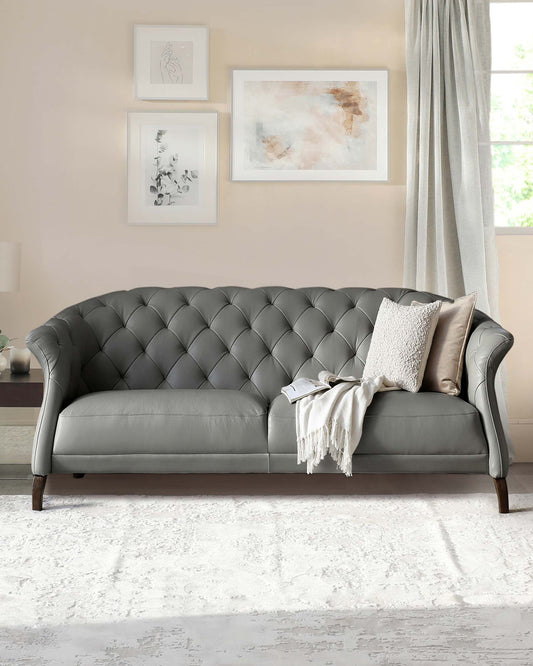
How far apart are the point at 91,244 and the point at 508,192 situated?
8.34ft

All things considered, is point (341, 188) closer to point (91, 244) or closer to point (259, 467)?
point (91, 244)

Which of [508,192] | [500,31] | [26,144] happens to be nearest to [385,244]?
[508,192]

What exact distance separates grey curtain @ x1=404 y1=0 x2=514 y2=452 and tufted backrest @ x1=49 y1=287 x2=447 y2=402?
493mm

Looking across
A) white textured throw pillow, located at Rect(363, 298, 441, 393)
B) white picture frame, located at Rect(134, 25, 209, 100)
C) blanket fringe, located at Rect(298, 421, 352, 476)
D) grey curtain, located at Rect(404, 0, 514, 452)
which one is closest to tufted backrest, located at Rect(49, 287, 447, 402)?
white textured throw pillow, located at Rect(363, 298, 441, 393)

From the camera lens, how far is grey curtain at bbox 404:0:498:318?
169 inches

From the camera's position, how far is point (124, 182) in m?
4.48

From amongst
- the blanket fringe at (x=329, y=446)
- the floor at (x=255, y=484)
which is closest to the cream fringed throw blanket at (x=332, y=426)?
the blanket fringe at (x=329, y=446)

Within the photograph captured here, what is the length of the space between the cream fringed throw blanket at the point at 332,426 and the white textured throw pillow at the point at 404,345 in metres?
0.26

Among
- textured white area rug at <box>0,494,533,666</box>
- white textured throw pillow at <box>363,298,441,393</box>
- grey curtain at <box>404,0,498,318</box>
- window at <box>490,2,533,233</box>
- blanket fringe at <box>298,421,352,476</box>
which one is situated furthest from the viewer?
window at <box>490,2,533,233</box>

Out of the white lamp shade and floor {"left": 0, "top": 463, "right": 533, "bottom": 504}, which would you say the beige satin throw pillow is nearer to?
floor {"left": 0, "top": 463, "right": 533, "bottom": 504}

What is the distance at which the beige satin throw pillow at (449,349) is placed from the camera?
3400 millimetres

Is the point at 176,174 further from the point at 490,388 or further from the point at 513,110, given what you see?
the point at 490,388

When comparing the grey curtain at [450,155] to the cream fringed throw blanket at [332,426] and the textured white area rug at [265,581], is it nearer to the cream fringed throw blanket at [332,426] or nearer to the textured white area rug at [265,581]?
the cream fringed throw blanket at [332,426]

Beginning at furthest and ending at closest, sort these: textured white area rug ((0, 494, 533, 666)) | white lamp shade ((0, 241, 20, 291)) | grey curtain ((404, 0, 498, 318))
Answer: grey curtain ((404, 0, 498, 318))
white lamp shade ((0, 241, 20, 291))
textured white area rug ((0, 494, 533, 666))
